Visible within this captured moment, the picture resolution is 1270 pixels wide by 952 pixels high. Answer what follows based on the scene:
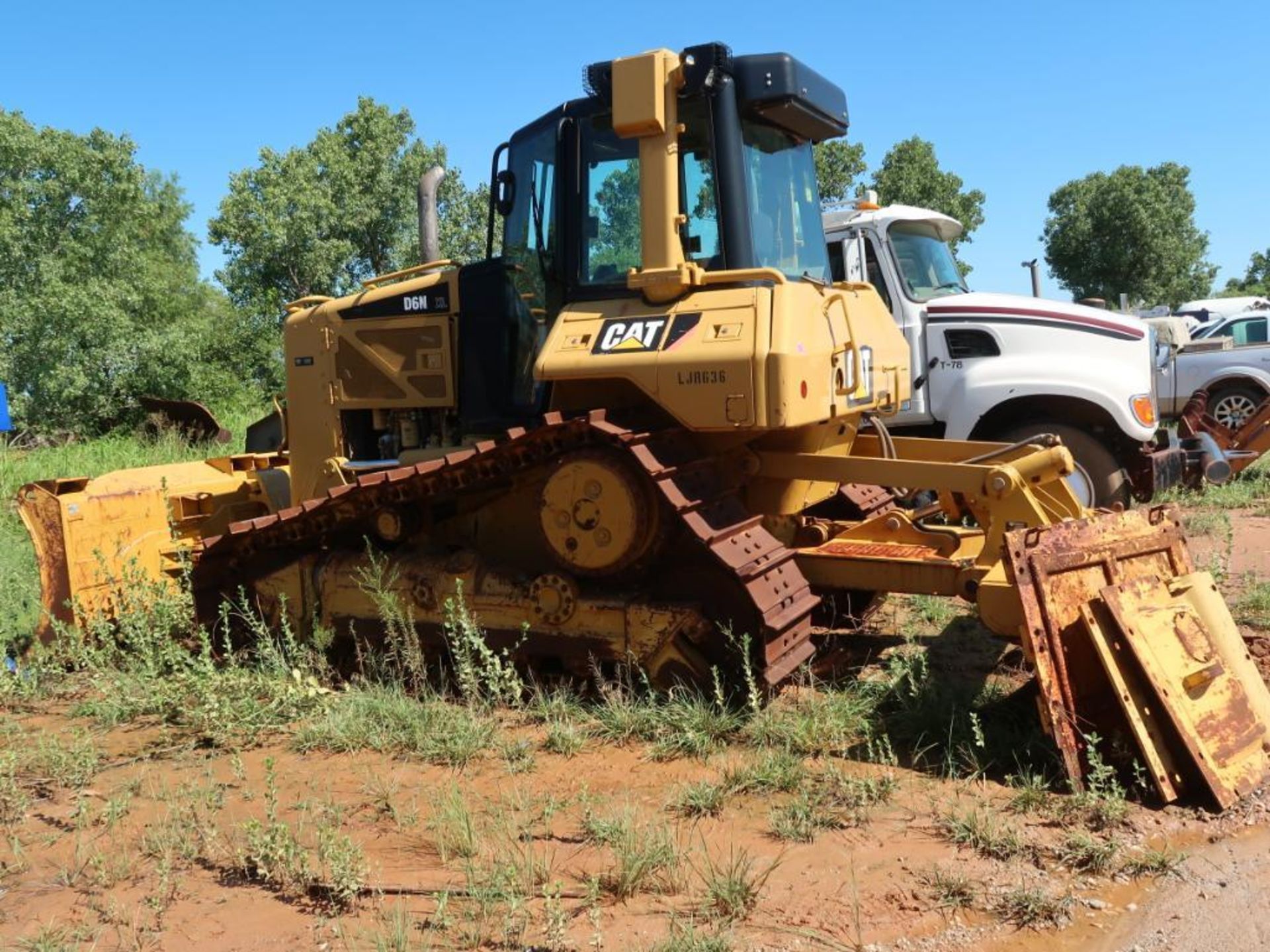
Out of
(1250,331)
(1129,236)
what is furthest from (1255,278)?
(1250,331)

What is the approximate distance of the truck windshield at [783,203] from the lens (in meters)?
5.11

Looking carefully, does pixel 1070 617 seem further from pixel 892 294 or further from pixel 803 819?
pixel 892 294

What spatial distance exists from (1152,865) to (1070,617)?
1015mm

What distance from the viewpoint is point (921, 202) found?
85.1ft

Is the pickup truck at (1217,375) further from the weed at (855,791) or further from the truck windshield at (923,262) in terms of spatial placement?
the weed at (855,791)

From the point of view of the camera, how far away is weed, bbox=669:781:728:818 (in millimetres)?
3777

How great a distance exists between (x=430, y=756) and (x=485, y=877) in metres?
1.23

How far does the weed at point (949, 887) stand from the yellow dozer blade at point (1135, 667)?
30.6 inches

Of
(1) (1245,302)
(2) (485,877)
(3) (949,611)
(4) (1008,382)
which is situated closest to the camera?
(2) (485,877)

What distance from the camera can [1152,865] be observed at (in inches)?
129

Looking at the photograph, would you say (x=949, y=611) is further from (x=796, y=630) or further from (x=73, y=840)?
(x=73, y=840)

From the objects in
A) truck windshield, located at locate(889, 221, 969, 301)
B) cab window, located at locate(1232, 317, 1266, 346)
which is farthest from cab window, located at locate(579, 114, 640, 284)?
cab window, located at locate(1232, 317, 1266, 346)

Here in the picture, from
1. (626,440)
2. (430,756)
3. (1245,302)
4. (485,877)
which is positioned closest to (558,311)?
(626,440)

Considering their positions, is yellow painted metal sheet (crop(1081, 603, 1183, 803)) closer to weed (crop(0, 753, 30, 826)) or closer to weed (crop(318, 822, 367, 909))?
weed (crop(318, 822, 367, 909))
